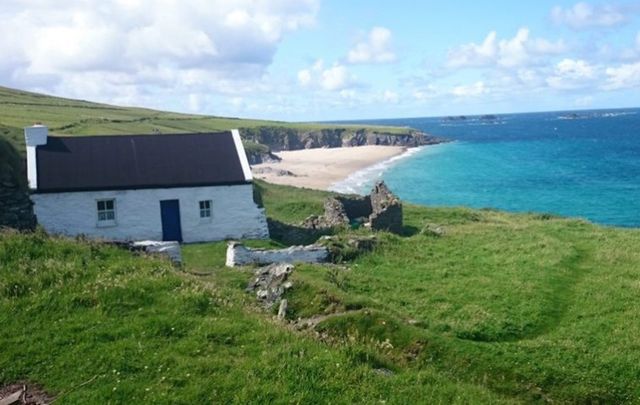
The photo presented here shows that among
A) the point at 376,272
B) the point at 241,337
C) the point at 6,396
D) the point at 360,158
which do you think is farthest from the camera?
the point at 360,158

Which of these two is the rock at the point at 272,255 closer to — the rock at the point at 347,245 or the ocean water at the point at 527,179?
the rock at the point at 347,245

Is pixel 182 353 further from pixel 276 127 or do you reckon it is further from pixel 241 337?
pixel 276 127

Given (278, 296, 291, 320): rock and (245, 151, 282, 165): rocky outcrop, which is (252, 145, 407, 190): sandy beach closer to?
(245, 151, 282, 165): rocky outcrop

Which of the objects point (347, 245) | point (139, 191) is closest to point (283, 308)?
point (347, 245)

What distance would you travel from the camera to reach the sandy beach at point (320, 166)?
106 meters

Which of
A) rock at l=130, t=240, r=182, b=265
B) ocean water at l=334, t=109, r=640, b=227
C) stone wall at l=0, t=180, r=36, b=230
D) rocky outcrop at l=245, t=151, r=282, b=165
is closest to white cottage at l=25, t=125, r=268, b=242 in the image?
stone wall at l=0, t=180, r=36, b=230

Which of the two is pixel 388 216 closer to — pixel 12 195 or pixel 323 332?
pixel 12 195

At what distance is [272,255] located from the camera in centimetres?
2686

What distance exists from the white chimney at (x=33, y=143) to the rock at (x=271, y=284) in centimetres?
1713

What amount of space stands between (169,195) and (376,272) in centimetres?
1417

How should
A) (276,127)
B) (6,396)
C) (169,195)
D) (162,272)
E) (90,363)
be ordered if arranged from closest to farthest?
(6,396) < (90,363) < (162,272) < (169,195) < (276,127)

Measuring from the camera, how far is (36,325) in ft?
41.2

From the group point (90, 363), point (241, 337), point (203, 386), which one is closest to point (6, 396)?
A: point (90, 363)

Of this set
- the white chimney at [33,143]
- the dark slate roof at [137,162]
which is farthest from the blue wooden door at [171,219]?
the white chimney at [33,143]
